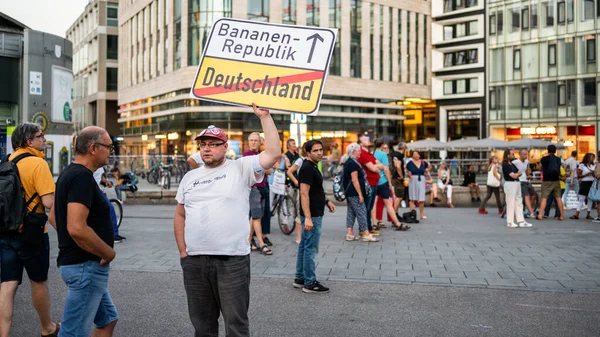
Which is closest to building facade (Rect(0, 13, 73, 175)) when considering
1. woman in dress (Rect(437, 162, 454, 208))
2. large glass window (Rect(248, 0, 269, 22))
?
woman in dress (Rect(437, 162, 454, 208))

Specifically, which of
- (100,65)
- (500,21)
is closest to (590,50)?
(500,21)

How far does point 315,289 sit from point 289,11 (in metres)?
44.7

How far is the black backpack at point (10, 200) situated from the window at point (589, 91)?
4880 centimetres

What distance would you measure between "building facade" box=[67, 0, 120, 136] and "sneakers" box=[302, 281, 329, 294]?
6604cm

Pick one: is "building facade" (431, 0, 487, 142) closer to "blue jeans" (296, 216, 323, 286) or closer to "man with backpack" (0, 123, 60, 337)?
"blue jeans" (296, 216, 323, 286)

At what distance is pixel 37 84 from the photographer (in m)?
A: 22.8

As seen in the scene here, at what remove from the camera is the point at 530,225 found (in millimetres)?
13250

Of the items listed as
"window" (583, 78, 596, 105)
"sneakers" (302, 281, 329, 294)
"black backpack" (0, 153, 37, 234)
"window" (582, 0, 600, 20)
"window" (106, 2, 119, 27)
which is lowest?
"sneakers" (302, 281, 329, 294)

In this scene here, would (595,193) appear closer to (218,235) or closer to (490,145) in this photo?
(218,235)

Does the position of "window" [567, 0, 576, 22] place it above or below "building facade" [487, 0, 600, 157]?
above

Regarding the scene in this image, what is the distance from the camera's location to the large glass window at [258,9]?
47781mm

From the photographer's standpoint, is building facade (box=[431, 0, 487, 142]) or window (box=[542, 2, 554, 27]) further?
building facade (box=[431, 0, 487, 142])

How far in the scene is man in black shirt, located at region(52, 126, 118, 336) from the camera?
366 centimetres

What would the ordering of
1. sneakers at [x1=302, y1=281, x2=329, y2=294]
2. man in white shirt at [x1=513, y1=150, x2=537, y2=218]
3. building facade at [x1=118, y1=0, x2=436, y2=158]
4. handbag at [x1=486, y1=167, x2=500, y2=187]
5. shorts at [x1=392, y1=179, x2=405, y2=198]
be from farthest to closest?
building facade at [x1=118, y1=0, x2=436, y2=158] < handbag at [x1=486, y1=167, x2=500, y2=187] < shorts at [x1=392, y1=179, x2=405, y2=198] < man in white shirt at [x1=513, y1=150, x2=537, y2=218] < sneakers at [x1=302, y1=281, x2=329, y2=294]
